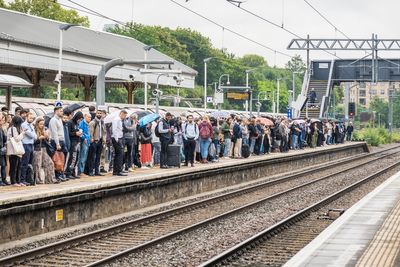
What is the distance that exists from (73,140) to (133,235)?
5050 mm

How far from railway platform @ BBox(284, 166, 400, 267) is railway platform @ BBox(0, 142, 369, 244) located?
17.6 ft

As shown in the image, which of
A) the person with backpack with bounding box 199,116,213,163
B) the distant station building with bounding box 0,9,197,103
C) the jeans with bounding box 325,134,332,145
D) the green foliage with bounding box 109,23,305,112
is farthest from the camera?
the green foliage with bounding box 109,23,305,112

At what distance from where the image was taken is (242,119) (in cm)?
3634

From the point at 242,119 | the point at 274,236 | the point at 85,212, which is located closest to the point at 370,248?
the point at 274,236

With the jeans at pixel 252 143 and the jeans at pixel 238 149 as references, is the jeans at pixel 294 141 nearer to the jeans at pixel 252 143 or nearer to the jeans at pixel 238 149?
the jeans at pixel 252 143

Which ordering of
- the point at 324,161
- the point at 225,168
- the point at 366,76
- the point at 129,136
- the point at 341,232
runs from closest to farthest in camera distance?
the point at 341,232
the point at 129,136
the point at 225,168
the point at 324,161
the point at 366,76

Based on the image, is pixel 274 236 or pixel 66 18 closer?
pixel 274 236

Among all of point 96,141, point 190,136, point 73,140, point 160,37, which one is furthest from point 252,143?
point 160,37

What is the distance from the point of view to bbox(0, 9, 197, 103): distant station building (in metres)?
40.9

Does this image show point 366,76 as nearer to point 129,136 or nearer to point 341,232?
point 129,136

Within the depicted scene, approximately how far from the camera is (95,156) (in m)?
23.1

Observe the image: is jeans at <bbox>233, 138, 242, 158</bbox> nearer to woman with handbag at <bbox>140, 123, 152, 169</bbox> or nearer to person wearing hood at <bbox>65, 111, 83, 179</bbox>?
woman with handbag at <bbox>140, 123, 152, 169</bbox>

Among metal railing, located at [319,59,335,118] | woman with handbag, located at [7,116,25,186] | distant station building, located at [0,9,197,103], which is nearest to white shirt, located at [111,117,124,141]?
woman with handbag, located at [7,116,25,186]

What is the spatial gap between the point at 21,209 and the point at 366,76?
212 feet
